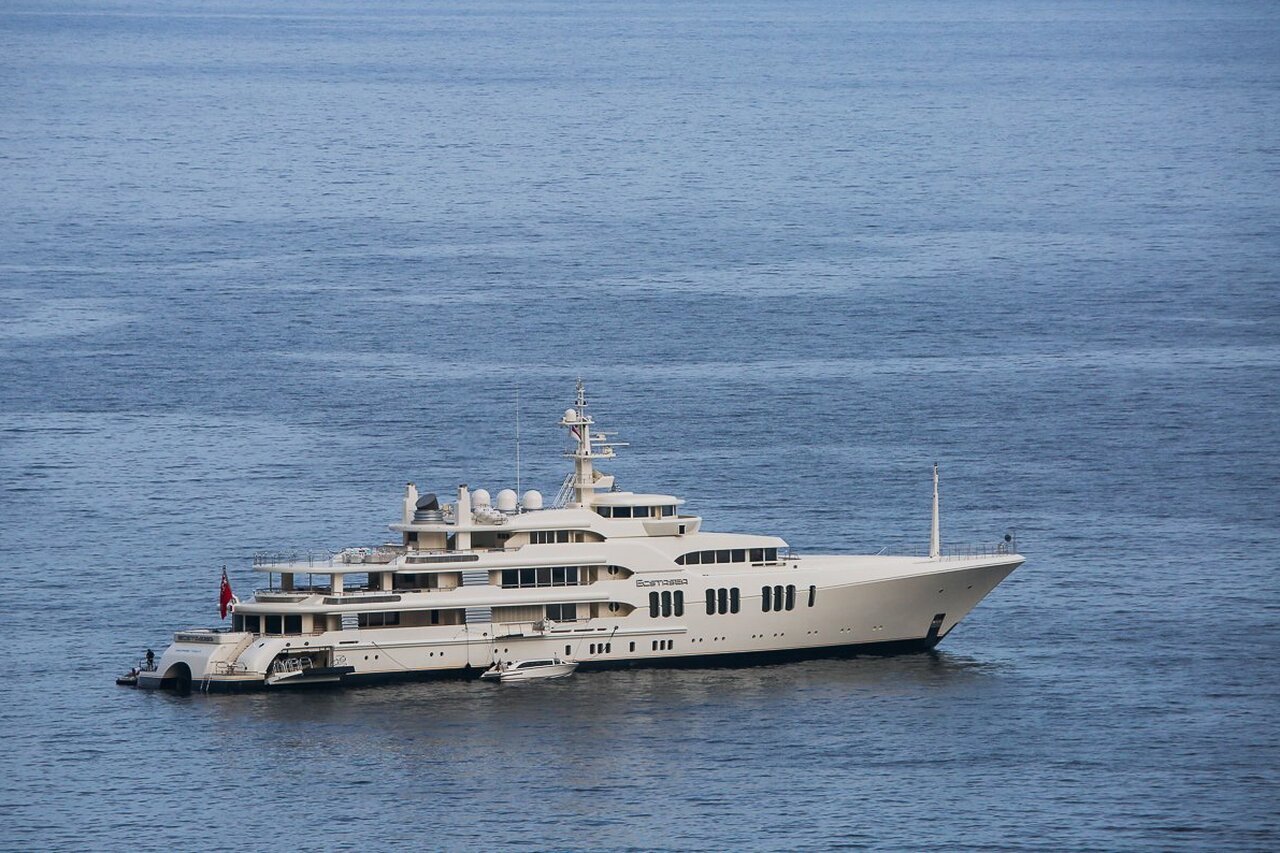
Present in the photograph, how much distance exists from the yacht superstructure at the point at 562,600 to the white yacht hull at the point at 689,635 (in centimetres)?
6

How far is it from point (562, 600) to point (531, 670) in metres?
3.44

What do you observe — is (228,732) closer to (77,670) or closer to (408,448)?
(77,670)

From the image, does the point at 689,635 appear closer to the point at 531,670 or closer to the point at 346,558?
the point at 531,670

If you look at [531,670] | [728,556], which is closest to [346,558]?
[531,670]

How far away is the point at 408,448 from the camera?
164 metres

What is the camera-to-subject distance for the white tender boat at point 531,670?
376 ft

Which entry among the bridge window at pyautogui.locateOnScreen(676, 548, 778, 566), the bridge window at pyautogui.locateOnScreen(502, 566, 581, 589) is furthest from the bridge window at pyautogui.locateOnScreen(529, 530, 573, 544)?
the bridge window at pyautogui.locateOnScreen(676, 548, 778, 566)

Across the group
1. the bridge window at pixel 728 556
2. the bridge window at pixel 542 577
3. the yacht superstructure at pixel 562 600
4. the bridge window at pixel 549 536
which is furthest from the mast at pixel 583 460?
the bridge window at pixel 728 556

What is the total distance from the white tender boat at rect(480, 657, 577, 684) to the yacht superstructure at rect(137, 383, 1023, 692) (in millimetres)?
386

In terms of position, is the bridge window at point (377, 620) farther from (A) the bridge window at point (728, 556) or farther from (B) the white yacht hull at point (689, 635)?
(A) the bridge window at point (728, 556)

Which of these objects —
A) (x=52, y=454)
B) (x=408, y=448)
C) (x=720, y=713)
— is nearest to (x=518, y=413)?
(x=408, y=448)

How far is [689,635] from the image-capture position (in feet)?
385

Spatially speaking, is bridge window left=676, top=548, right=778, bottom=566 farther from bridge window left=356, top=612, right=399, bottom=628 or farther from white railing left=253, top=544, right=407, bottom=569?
bridge window left=356, top=612, right=399, bottom=628

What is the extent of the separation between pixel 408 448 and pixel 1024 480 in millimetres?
36617
